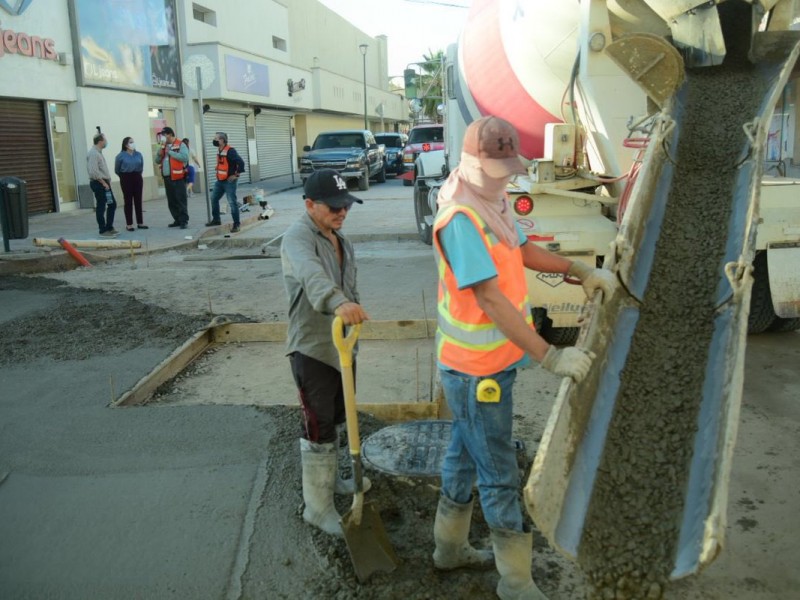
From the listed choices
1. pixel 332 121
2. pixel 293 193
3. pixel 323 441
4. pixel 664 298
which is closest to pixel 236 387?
pixel 323 441

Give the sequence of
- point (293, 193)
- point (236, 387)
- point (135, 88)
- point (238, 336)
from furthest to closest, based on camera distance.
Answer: point (293, 193) < point (135, 88) < point (238, 336) < point (236, 387)

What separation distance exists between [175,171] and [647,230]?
10954mm

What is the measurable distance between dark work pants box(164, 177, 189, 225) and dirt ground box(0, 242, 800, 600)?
560cm

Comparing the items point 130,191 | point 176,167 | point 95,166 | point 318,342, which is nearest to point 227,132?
point 130,191

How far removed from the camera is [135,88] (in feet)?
67.6

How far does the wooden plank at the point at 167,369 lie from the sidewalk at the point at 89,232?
488 centimetres

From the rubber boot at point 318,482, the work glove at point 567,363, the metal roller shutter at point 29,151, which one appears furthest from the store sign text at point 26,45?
the work glove at point 567,363

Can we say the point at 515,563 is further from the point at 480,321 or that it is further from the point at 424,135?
the point at 424,135

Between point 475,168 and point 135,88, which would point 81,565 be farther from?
point 135,88

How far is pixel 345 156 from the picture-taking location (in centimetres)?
2275

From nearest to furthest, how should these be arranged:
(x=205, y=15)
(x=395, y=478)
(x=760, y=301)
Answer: (x=395, y=478) < (x=760, y=301) < (x=205, y=15)

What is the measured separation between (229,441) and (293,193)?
2106 centimetres

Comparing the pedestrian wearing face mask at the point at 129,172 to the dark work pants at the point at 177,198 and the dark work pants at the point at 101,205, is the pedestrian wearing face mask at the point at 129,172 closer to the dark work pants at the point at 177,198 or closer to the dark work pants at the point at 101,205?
the dark work pants at the point at 101,205

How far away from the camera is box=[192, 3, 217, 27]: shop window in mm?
27219
